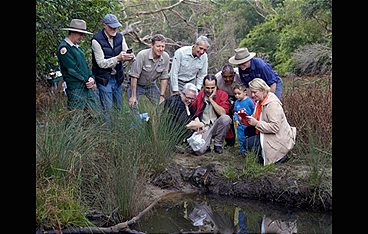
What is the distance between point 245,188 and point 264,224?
29.1 inches

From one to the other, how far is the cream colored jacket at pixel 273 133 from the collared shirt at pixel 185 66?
4.75ft

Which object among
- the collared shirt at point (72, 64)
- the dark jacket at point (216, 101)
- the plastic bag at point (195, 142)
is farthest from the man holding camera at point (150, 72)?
the collared shirt at point (72, 64)

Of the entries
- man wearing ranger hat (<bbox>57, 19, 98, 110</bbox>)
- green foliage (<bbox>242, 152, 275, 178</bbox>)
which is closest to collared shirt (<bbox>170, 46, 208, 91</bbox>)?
man wearing ranger hat (<bbox>57, 19, 98, 110</bbox>)

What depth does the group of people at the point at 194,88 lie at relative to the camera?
6094 mm

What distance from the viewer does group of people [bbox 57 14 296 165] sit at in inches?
240

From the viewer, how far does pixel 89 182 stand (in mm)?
5148

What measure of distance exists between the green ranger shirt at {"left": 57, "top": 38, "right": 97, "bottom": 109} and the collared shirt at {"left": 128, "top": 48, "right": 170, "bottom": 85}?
809 mm

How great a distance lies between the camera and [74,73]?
6.28m

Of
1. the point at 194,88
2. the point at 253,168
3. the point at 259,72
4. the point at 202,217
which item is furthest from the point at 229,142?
the point at 202,217

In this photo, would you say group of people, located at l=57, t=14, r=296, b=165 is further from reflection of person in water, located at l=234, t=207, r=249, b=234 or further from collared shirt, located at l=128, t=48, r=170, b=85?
reflection of person in water, located at l=234, t=207, r=249, b=234

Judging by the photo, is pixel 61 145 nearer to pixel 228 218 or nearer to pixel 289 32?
pixel 228 218

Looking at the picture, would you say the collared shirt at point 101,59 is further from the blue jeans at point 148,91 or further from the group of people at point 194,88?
the blue jeans at point 148,91
